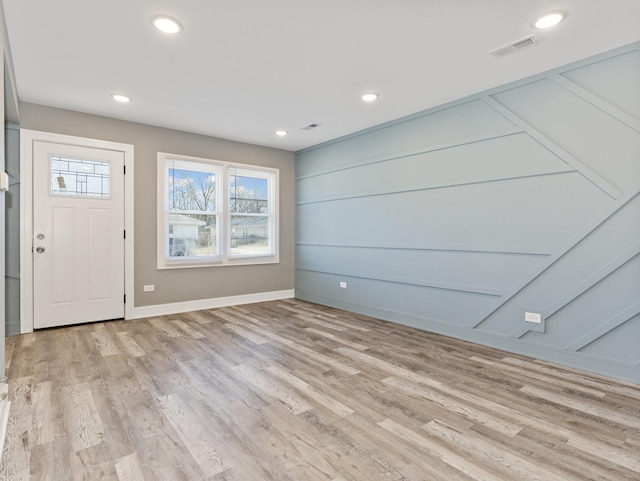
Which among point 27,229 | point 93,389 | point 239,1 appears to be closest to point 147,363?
point 93,389

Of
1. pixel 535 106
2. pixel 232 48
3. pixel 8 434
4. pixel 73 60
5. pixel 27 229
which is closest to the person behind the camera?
pixel 8 434

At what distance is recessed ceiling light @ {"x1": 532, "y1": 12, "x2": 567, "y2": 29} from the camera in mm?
2342

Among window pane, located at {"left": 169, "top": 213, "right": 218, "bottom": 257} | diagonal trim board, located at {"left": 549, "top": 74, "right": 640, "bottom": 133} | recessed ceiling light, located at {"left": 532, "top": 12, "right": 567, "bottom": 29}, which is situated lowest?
window pane, located at {"left": 169, "top": 213, "right": 218, "bottom": 257}

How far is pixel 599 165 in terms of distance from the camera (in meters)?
2.89

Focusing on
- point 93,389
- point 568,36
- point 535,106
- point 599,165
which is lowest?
point 93,389

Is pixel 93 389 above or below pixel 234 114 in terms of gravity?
below

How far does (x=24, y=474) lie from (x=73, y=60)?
3063mm

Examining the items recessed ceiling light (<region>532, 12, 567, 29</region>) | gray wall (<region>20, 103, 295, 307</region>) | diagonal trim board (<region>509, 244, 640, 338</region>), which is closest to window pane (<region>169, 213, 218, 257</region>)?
gray wall (<region>20, 103, 295, 307</region>)

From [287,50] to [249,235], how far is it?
11.2 feet

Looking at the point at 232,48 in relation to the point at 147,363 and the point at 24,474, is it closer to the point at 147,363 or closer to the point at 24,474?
the point at 147,363

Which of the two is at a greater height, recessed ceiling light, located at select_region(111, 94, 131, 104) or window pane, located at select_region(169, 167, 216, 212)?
recessed ceiling light, located at select_region(111, 94, 131, 104)

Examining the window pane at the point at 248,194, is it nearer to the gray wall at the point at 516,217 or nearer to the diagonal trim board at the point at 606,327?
the gray wall at the point at 516,217

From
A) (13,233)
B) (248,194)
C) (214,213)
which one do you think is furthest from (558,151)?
(13,233)

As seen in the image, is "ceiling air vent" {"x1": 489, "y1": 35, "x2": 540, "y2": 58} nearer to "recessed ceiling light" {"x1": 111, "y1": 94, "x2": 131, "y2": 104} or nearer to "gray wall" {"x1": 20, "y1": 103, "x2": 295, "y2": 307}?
"recessed ceiling light" {"x1": 111, "y1": 94, "x2": 131, "y2": 104}
